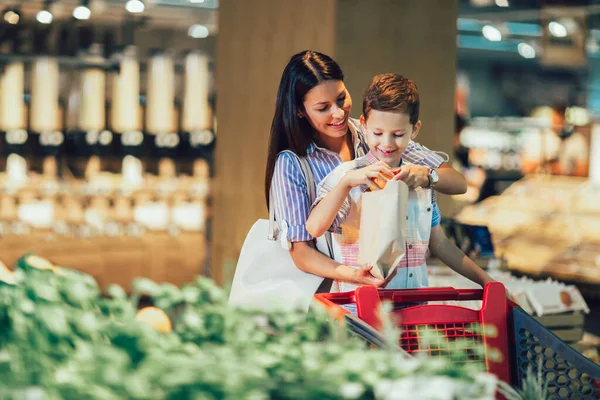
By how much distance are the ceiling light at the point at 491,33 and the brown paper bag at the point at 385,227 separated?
23.2 ft

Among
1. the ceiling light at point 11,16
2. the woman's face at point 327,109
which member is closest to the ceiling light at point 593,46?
the ceiling light at point 11,16

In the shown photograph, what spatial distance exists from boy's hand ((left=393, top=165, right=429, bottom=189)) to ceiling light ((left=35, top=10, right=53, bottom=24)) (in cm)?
449

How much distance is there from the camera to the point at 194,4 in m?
6.09

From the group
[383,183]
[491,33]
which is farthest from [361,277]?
[491,33]

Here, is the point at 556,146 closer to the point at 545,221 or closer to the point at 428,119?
the point at 545,221

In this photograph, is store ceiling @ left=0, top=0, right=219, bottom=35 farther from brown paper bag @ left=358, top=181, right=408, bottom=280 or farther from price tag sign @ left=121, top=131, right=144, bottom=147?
brown paper bag @ left=358, top=181, right=408, bottom=280

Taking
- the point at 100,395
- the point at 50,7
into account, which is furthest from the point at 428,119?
the point at 100,395

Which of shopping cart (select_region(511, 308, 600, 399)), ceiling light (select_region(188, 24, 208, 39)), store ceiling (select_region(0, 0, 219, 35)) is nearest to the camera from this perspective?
shopping cart (select_region(511, 308, 600, 399))

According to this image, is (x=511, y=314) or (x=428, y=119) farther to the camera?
(x=428, y=119)

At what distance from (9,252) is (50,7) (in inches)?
66.9

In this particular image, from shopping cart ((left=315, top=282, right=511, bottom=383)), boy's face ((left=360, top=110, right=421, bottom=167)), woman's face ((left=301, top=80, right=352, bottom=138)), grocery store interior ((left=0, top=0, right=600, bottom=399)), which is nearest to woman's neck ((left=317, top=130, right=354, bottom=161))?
woman's face ((left=301, top=80, right=352, bottom=138))

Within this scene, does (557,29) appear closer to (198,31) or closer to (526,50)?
(526,50)

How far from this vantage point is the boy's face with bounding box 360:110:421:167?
1.93 m

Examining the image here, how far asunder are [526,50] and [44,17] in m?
5.76
